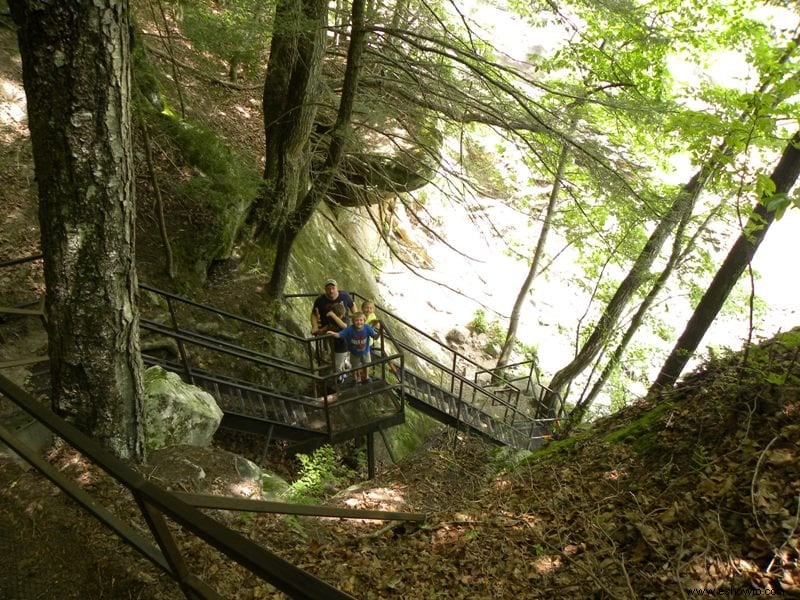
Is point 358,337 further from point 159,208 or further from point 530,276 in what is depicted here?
point 530,276

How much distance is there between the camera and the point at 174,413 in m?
5.50

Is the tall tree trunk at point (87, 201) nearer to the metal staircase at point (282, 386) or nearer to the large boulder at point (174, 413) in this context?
the large boulder at point (174, 413)

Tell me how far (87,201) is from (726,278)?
753 centimetres

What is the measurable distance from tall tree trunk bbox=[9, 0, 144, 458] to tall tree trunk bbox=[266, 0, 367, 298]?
430 centimetres

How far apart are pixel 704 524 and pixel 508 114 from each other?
6.26 meters

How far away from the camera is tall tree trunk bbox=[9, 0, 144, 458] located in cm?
295

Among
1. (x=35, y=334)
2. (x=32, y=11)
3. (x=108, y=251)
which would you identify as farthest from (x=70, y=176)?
(x=35, y=334)

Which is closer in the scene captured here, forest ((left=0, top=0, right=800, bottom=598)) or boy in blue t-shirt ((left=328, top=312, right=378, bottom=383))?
forest ((left=0, top=0, right=800, bottom=598))

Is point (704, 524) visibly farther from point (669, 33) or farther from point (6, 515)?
point (669, 33)

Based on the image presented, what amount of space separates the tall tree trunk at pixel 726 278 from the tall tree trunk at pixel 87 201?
18.5 feet

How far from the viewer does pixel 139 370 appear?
13.2 ft

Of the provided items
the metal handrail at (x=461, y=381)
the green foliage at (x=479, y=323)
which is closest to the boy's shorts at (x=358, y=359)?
the metal handrail at (x=461, y=381)

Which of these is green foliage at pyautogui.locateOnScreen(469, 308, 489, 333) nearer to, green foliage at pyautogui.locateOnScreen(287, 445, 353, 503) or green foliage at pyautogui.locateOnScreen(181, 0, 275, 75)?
green foliage at pyautogui.locateOnScreen(287, 445, 353, 503)

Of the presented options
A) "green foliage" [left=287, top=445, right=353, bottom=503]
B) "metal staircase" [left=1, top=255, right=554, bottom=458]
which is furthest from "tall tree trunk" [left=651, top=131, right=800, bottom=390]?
"green foliage" [left=287, top=445, right=353, bottom=503]
